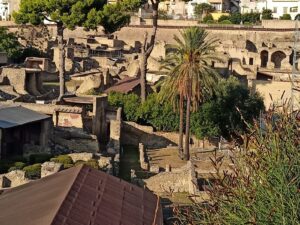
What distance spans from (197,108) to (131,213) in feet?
57.5

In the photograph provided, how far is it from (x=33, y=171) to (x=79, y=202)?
723cm

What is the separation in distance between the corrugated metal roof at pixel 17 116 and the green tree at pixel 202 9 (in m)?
59.0

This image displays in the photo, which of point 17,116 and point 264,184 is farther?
point 17,116

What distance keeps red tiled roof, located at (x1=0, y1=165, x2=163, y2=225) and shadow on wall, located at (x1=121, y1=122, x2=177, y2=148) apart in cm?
1476

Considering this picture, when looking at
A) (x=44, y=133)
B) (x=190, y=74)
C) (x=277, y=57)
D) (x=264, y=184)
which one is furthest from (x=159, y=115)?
(x=277, y=57)

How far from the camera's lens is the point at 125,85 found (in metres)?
38.4

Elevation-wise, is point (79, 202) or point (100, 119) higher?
point (79, 202)

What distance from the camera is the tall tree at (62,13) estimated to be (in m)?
36.1

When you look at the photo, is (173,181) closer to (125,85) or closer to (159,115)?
(159,115)

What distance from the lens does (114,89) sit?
3675cm

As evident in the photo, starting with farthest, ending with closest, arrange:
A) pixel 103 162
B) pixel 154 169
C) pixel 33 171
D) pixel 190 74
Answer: pixel 190 74 → pixel 154 169 → pixel 103 162 → pixel 33 171

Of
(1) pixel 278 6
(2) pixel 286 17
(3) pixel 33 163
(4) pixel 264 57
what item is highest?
(1) pixel 278 6

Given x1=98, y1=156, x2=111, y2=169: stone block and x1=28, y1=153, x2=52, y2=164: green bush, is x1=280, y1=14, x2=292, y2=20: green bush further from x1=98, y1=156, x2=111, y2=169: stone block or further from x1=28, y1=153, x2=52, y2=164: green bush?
x1=28, y1=153, x2=52, y2=164: green bush

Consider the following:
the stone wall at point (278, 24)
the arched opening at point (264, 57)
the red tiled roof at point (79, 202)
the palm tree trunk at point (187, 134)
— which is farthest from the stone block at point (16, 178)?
the stone wall at point (278, 24)
